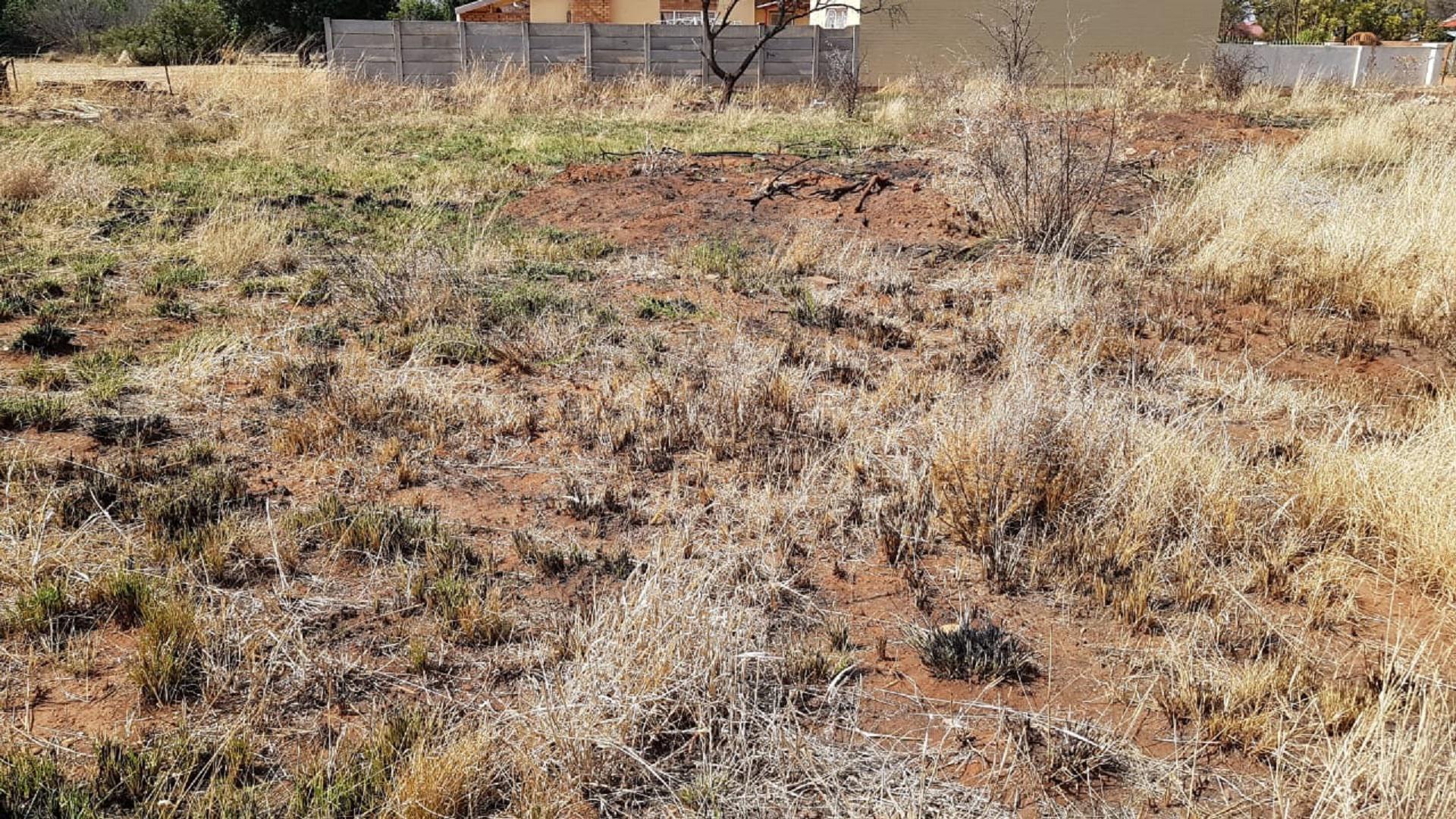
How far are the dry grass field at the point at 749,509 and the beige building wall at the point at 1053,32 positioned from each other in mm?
20640

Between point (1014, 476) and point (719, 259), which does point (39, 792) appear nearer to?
point (1014, 476)

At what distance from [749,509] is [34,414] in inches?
127

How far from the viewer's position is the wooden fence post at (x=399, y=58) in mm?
21766

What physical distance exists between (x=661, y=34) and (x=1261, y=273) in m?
18.2

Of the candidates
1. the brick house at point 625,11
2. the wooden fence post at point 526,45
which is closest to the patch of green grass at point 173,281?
the wooden fence post at point 526,45

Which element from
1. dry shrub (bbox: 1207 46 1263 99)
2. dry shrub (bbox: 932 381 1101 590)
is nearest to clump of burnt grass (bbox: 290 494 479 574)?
dry shrub (bbox: 932 381 1101 590)

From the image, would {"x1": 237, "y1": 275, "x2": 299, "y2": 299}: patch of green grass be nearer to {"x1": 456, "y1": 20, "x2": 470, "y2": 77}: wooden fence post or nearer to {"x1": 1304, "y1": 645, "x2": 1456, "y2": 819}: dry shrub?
{"x1": 1304, "y1": 645, "x2": 1456, "y2": 819}: dry shrub

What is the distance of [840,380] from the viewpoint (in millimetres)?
5266

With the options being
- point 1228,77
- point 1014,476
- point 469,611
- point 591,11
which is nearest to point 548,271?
point 1014,476

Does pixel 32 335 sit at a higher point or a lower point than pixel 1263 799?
higher

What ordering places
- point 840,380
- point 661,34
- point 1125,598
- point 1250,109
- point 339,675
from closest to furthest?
1. point 339,675
2. point 1125,598
3. point 840,380
4. point 1250,109
5. point 661,34

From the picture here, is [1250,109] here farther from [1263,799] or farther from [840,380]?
[1263,799]

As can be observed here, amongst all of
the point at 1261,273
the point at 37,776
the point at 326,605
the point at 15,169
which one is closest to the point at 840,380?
the point at 326,605

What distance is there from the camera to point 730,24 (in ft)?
82.1
